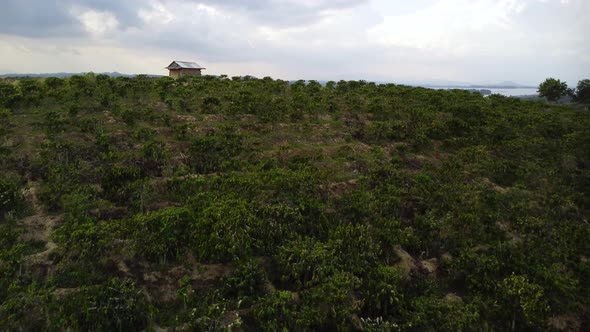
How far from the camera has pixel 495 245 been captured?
336 inches

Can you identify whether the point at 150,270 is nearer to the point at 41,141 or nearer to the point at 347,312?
the point at 347,312

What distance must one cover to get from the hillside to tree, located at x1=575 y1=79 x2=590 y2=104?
1228 inches

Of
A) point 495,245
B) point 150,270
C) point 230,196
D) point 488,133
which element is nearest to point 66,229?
point 150,270

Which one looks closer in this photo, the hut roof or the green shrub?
the green shrub

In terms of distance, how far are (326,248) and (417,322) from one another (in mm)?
2471

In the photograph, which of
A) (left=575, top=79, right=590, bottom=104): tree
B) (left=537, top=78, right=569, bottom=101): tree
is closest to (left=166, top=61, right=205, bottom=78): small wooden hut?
(left=537, top=78, right=569, bottom=101): tree

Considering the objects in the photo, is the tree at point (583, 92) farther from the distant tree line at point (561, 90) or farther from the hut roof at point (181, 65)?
the hut roof at point (181, 65)

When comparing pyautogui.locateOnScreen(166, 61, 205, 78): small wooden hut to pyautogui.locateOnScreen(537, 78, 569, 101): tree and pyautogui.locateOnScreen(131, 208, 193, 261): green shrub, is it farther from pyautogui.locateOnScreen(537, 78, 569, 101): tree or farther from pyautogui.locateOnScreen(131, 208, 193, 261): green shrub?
pyautogui.locateOnScreen(537, 78, 569, 101): tree

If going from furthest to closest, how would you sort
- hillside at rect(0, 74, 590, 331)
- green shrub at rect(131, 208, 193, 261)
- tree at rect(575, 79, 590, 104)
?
tree at rect(575, 79, 590, 104) < green shrub at rect(131, 208, 193, 261) < hillside at rect(0, 74, 590, 331)

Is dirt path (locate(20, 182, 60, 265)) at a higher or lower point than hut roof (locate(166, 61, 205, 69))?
lower

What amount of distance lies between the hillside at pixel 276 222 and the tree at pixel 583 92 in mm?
31202

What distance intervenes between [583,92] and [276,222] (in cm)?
4719

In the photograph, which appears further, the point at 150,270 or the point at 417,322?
the point at 150,270

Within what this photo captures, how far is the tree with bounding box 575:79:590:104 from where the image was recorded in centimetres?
3797
